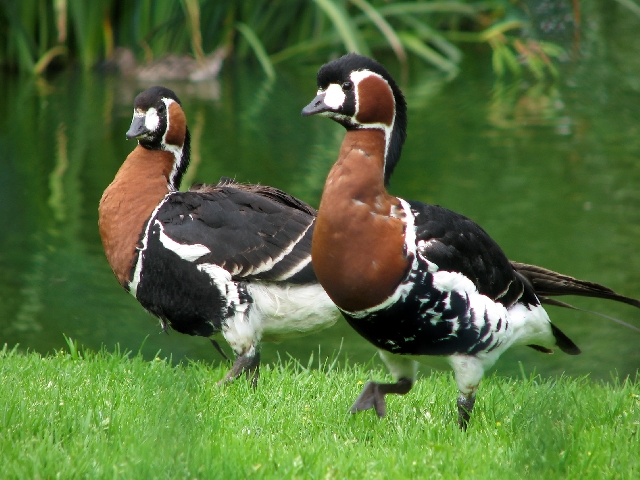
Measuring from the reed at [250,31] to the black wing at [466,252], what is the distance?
944 centimetres

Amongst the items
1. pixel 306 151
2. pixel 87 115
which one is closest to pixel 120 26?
pixel 87 115

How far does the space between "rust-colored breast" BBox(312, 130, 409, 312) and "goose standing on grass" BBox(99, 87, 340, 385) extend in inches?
43.9

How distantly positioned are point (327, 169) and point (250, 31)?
16.7ft

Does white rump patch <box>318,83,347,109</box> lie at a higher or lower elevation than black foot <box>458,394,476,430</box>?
higher

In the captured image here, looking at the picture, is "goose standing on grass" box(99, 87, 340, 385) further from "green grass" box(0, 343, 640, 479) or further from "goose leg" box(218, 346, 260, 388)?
"green grass" box(0, 343, 640, 479)

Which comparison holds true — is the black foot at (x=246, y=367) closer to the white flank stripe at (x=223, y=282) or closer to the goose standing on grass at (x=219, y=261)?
the goose standing on grass at (x=219, y=261)

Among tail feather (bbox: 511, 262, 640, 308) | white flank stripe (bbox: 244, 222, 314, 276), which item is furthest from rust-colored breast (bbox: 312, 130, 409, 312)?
white flank stripe (bbox: 244, 222, 314, 276)

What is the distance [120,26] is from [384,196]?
11.4 m

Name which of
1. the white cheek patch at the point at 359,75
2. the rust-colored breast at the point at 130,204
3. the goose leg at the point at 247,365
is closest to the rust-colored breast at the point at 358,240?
the white cheek patch at the point at 359,75

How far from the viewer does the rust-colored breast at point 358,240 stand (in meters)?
3.63

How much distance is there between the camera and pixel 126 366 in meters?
4.64

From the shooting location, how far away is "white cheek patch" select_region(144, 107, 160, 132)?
17.6 feet

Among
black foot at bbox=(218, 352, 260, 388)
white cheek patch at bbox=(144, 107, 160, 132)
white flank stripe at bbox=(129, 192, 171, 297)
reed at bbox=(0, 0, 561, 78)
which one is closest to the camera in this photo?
black foot at bbox=(218, 352, 260, 388)

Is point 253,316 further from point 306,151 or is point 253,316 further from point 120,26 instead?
point 120,26
